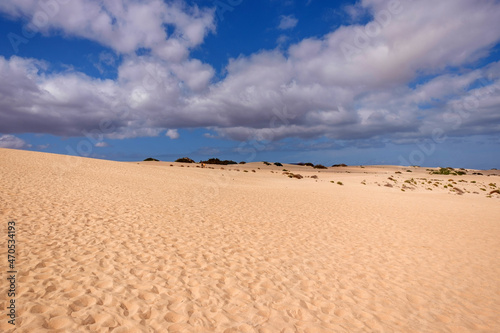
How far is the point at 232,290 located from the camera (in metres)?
6.69

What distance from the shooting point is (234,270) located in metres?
7.83

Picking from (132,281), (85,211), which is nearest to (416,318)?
(132,281)

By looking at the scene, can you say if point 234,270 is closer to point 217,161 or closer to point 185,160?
point 185,160

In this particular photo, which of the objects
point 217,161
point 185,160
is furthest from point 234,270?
point 217,161

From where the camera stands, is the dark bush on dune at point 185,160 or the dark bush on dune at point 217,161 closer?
the dark bush on dune at point 185,160

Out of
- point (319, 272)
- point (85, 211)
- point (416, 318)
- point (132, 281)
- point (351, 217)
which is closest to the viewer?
point (416, 318)

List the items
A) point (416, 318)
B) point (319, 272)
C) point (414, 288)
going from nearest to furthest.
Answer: point (416, 318), point (414, 288), point (319, 272)

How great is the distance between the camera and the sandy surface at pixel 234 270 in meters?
5.52

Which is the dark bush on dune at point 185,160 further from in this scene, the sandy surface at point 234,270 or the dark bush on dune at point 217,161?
the sandy surface at point 234,270

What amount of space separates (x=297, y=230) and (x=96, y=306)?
30.8 feet

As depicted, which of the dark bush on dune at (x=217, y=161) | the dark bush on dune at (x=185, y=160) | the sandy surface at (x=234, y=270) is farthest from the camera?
the dark bush on dune at (x=217, y=161)

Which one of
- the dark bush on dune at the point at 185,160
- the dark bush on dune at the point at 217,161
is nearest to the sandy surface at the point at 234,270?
the dark bush on dune at the point at 185,160

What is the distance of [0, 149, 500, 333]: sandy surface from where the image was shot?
5.52m

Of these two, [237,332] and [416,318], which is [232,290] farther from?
[416,318]
